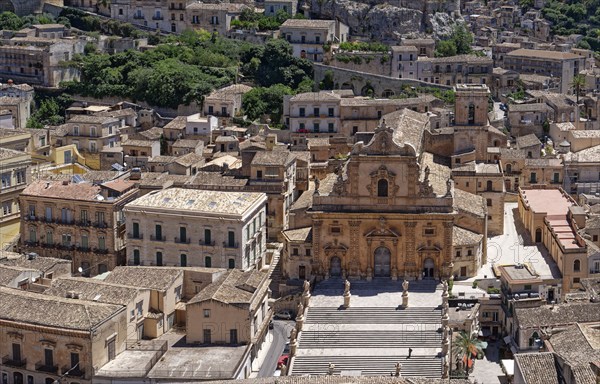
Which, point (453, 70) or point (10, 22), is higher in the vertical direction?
point (10, 22)

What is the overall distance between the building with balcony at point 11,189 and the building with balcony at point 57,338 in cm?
2161

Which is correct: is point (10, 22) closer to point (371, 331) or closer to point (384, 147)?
point (384, 147)

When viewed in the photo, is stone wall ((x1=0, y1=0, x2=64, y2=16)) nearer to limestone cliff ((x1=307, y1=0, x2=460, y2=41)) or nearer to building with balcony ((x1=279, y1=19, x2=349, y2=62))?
limestone cliff ((x1=307, y1=0, x2=460, y2=41))

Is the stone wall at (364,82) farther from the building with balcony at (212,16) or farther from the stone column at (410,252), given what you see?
the stone column at (410,252)

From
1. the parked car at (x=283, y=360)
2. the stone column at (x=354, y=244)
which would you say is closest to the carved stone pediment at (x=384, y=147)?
the stone column at (x=354, y=244)

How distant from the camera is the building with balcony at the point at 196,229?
72438 millimetres

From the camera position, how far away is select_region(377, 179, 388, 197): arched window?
7388 centimetres

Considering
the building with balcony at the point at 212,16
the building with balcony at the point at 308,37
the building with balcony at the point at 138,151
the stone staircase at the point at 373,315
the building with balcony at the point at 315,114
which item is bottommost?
the stone staircase at the point at 373,315

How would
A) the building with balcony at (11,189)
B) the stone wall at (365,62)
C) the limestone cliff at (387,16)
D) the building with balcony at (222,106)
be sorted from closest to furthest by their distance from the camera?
the building with balcony at (11,189)
the building with balcony at (222,106)
the stone wall at (365,62)
the limestone cliff at (387,16)

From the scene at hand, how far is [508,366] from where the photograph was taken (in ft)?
205

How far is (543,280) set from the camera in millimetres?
71625

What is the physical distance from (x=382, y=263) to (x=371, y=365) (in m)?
12.6

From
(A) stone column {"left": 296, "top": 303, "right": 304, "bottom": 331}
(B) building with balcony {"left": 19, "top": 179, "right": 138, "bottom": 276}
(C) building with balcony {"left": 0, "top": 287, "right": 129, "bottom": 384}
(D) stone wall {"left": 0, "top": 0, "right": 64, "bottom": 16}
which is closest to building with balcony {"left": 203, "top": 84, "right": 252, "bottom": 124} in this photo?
(B) building with balcony {"left": 19, "top": 179, "right": 138, "bottom": 276}

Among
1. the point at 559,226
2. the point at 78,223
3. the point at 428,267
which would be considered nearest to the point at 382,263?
the point at 428,267
